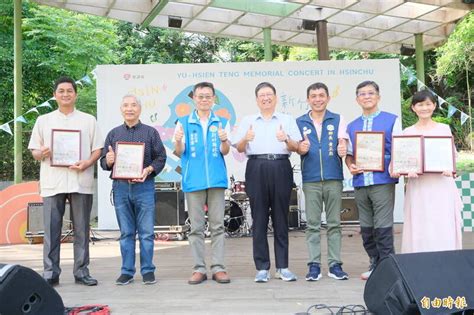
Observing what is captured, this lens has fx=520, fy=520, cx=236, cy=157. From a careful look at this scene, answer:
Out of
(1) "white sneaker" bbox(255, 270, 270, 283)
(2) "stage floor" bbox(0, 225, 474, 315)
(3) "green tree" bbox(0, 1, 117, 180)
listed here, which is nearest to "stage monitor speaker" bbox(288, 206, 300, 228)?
(2) "stage floor" bbox(0, 225, 474, 315)

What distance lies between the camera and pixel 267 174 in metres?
4.14

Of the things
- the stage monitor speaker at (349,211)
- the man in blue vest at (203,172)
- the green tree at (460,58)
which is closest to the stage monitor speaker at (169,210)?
the stage monitor speaker at (349,211)

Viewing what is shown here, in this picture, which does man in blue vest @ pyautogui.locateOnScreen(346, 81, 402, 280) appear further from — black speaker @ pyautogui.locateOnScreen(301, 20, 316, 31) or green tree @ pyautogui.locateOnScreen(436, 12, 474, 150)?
green tree @ pyautogui.locateOnScreen(436, 12, 474, 150)

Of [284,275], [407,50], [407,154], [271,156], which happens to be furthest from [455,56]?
[284,275]

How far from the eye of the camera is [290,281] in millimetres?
4168

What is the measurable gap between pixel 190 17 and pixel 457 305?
7645mm

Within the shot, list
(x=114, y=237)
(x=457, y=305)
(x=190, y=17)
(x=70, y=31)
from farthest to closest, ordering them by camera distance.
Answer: (x=70, y=31) < (x=190, y=17) < (x=114, y=237) < (x=457, y=305)

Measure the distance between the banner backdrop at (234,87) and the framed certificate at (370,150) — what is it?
14.7 feet

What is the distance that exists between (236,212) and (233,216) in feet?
0.26

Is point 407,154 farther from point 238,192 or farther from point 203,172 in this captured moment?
point 238,192

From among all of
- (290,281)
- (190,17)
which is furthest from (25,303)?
(190,17)

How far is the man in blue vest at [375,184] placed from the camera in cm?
405

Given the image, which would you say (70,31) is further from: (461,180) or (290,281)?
(290,281)

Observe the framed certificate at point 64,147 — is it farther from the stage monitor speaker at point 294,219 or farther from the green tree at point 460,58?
the green tree at point 460,58
